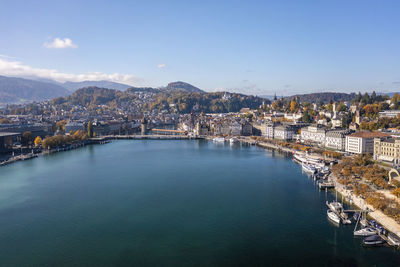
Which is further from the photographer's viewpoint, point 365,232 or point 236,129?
point 236,129

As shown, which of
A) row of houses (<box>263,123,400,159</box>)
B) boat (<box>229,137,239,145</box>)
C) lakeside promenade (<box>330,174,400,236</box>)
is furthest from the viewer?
boat (<box>229,137,239,145</box>)

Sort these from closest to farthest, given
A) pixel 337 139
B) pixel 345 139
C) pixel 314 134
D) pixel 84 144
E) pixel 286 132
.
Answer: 1. pixel 345 139
2. pixel 337 139
3. pixel 314 134
4. pixel 286 132
5. pixel 84 144

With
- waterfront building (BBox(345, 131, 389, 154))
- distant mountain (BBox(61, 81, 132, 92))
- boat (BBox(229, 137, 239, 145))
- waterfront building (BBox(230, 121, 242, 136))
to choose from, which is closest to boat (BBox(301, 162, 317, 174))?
waterfront building (BBox(345, 131, 389, 154))

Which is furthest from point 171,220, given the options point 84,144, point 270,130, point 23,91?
point 23,91

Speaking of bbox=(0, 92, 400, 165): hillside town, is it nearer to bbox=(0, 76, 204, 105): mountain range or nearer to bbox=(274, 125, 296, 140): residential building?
bbox=(274, 125, 296, 140): residential building

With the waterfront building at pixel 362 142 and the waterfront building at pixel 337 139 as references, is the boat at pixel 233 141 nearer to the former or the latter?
the waterfront building at pixel 337 139

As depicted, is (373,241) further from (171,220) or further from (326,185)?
(171,220)

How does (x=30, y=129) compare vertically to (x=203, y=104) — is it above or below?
below
